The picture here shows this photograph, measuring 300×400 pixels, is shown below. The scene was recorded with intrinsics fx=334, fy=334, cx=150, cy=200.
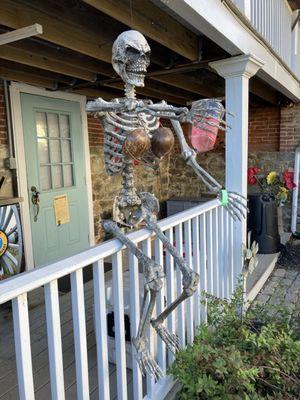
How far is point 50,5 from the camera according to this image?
2096mm

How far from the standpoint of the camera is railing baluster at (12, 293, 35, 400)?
103cm

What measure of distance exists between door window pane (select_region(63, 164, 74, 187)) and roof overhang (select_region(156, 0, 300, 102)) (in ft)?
7.78

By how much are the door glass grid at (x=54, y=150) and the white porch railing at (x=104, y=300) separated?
87.8 inches

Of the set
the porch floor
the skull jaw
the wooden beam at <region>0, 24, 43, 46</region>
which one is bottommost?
the porch floor

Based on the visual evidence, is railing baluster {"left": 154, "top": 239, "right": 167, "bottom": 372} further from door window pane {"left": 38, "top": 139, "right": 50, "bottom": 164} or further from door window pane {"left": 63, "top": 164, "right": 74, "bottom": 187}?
door window pane {"left": 63, "top": 164, "right": 74, "bottom": 187}

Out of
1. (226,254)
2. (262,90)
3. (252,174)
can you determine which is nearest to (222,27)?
(226,254)

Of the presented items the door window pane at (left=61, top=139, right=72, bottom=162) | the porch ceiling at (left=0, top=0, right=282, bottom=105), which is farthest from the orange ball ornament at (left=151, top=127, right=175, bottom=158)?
the door window pane at (left=61, top=139, right=72, bottom=162)

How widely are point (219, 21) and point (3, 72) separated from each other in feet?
6.79

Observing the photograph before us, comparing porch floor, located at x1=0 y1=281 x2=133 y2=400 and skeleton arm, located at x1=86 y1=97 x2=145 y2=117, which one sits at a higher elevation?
skeleton arm, located at x1=86 y1=97 x2=145 y2=117

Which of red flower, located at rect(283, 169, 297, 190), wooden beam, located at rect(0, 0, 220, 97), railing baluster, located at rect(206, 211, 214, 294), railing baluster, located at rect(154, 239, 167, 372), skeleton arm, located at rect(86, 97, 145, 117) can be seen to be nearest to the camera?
skeleton arm, located at rect(86, 97, 145, 117)

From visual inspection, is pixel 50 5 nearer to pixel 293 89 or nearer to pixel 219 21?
pixel 219 21

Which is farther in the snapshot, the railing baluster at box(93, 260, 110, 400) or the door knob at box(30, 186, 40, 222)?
the door knob at box(30, 186, 40, 222)

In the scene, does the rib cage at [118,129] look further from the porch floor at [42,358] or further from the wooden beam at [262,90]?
the wooden beam at [262,90]

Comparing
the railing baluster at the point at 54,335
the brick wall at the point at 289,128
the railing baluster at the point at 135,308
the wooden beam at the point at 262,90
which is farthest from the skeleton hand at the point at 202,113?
the brick wall at the point at 289,128
